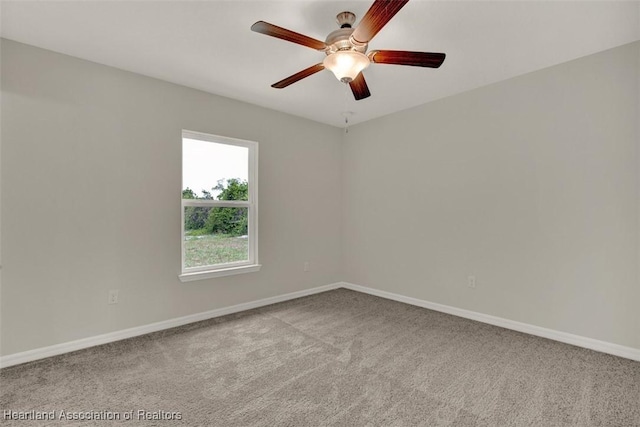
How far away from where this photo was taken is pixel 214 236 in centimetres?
348

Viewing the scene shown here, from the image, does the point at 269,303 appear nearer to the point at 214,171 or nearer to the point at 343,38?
the point at 214,171

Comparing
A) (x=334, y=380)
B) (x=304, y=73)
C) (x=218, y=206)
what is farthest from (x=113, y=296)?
(x=304, y=73)

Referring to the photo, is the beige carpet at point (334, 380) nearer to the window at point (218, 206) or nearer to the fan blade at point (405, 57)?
the window at point (218, 206)

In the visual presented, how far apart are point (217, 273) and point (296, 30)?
2.45m

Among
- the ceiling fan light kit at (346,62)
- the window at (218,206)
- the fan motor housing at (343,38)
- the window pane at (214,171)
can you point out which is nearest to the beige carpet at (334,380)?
the window at (218,206)

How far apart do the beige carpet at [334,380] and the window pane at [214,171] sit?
4.68 feet

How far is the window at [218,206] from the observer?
328 cm

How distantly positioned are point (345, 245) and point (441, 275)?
152cm

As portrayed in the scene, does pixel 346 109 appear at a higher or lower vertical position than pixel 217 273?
higher

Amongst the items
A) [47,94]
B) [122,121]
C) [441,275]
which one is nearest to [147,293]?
[122,121]

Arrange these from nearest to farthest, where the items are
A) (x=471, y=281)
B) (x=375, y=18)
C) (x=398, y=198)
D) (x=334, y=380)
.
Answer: (x=375, y=18) → (x=334, y=380) → (x=471, y=281) → (x=398, y=198)

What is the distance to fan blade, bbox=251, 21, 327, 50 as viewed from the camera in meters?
1.66

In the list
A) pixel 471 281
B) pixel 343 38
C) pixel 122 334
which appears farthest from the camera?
pixel 471 281

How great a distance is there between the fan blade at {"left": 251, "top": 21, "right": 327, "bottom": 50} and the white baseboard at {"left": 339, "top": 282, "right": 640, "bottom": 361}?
2.99 metres
